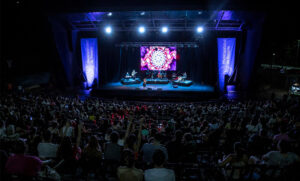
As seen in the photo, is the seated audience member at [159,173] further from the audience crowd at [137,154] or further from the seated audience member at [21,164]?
the seated audience member at [21,164]

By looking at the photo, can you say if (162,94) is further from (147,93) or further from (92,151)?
(92,151)

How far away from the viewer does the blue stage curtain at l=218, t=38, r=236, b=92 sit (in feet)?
51.3

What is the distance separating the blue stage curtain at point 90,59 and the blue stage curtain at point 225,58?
10.5m

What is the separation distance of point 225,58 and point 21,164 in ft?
51.3

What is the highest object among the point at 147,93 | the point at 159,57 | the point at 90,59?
the point at 159,57

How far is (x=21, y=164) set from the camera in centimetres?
291

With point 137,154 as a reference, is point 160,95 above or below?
above

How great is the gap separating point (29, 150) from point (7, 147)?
0.44 meters

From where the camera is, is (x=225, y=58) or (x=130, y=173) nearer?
(x=130, y=173)

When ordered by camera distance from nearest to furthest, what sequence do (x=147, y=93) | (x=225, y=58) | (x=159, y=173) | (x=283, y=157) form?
(x=159, y=173) < (x=283, y=157) < (x=147, y=93) < (x=225, y=58)

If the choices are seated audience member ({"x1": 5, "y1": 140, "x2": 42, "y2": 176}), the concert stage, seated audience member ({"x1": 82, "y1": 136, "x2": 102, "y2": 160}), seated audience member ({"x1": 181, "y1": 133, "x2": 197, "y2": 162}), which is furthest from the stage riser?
seated audience member ({"x1": 5, "y1": 140, "x2": 42, "y2": 176})

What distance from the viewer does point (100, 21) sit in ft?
48.0

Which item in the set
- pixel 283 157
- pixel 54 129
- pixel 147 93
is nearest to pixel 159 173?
pixel 283 157

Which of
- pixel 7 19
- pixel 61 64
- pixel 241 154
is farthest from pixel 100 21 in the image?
pixel 241 154
